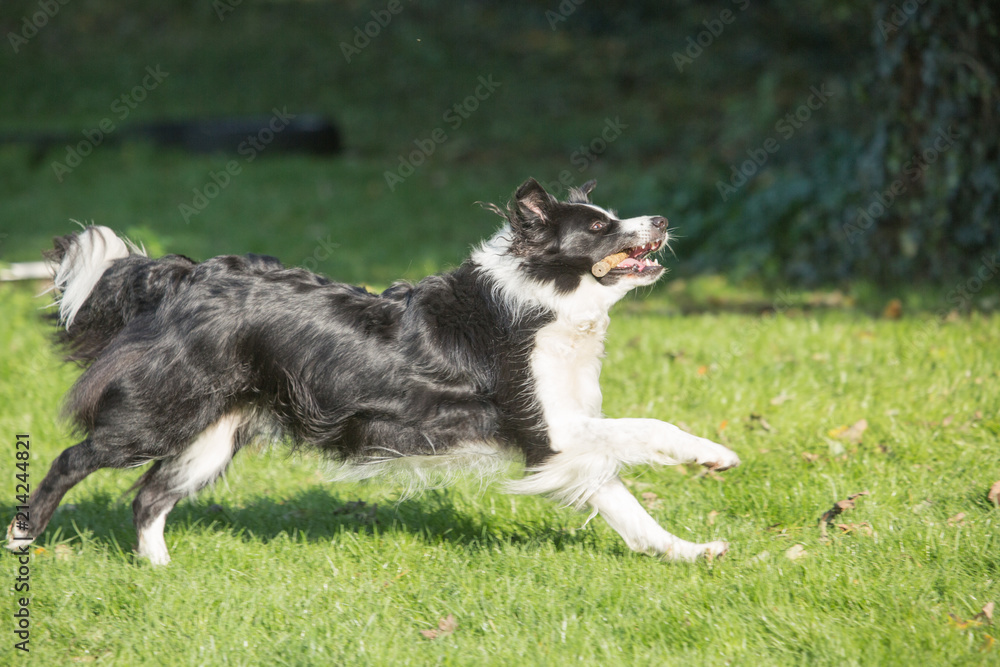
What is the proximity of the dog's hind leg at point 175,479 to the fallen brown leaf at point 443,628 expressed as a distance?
1.26 meters

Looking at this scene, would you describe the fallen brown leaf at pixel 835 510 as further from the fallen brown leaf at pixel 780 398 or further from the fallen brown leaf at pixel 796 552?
the fallen brown leaf at pixel 780 398

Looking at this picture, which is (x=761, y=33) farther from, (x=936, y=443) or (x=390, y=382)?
(x=390, y=382)

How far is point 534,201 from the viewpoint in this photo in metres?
4.04

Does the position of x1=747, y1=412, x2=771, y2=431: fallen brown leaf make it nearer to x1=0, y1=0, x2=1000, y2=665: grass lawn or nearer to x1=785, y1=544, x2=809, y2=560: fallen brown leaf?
x1=0, y1=0, x2=1000, y2=665: grass lawn

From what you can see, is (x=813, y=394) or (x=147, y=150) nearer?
(x=813, y=394)

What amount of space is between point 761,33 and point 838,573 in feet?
47.3

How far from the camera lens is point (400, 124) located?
1723 centimetres

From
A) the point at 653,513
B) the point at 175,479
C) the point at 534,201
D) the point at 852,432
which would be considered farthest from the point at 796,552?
the point at 175,479

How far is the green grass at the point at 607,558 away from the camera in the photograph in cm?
352

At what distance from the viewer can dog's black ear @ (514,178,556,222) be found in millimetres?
4000

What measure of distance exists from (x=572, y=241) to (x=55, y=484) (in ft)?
8.11

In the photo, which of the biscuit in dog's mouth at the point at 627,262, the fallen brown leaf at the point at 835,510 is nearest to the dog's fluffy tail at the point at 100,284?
the biscuit in dog's mouth at the point at 627,262

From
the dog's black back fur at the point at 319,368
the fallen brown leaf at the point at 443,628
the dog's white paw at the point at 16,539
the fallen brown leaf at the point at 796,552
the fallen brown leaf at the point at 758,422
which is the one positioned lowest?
the dog's white paw at the point at 16,539

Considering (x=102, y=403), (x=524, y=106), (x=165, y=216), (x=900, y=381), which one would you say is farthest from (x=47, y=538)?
(x=524, y=106)
